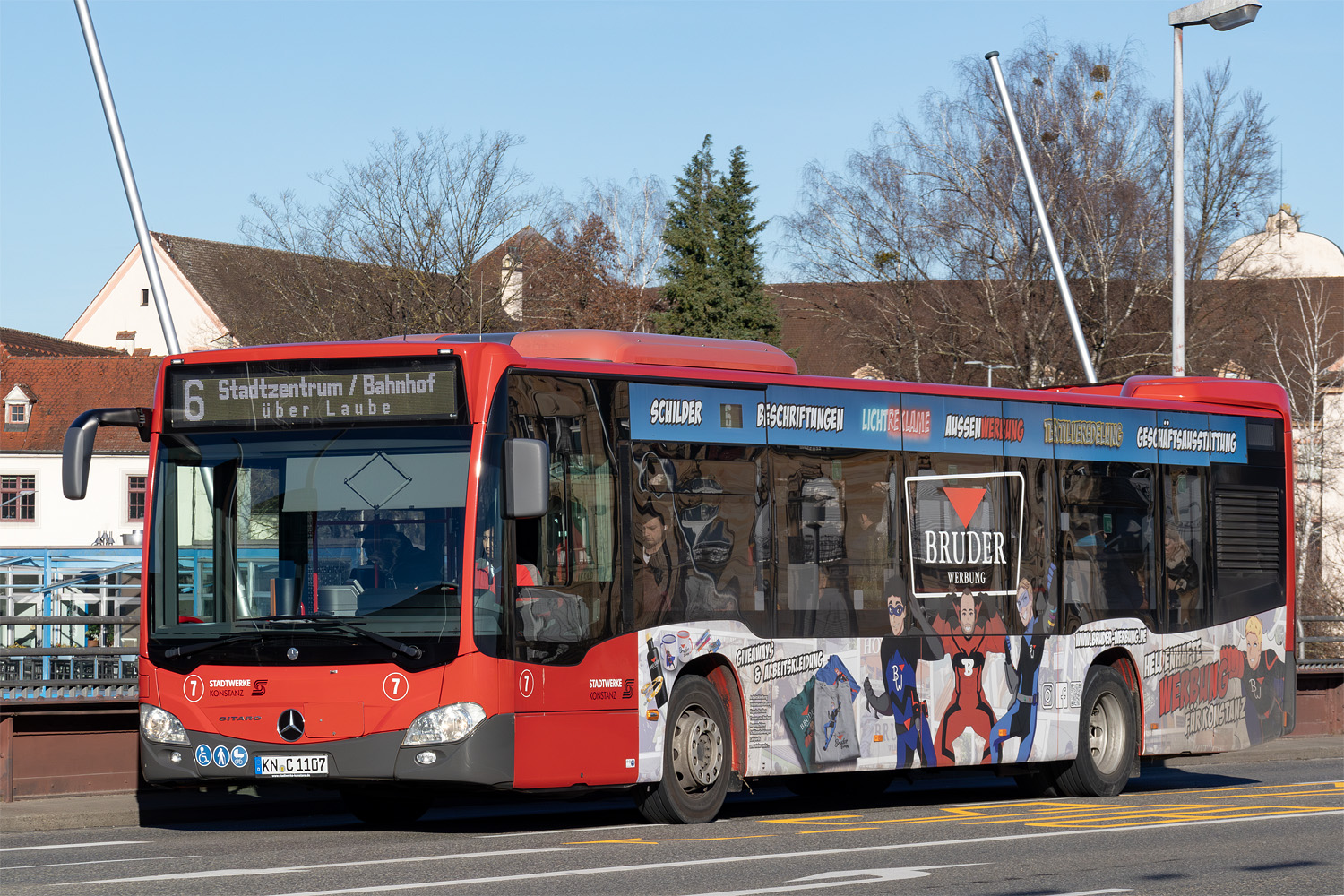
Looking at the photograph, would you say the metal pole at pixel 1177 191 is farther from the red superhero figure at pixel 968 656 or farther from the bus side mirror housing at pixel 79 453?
the bus side mirror housing at pixel 79 453

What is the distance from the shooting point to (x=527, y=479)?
11141mm

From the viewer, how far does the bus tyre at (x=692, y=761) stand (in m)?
12.5

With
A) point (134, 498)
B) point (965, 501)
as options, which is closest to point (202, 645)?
point (965, 501)

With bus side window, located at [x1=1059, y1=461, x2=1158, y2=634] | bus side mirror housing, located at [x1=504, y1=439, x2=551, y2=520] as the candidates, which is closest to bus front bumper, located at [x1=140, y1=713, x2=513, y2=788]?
bus side mirror housing, located at [x1=504, y1=439, x2=551, y2=520]

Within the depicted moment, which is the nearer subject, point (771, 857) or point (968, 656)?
point (771, 857)

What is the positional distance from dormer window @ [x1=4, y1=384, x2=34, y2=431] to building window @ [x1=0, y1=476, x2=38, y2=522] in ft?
7.37

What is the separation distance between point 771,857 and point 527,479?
2.58m

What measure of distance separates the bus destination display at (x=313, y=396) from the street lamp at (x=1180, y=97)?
13.3 metres

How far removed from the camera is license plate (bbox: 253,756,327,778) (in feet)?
37.2

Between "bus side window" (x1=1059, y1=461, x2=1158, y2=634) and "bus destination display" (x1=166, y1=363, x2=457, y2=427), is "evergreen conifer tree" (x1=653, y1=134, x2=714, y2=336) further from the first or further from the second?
"bus destination display" (x1=166, y1=363, x2=457, y2=427)

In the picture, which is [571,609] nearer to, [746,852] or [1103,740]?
[746,852]

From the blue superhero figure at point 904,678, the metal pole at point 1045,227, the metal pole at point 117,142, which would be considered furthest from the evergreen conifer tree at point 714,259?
the blue superhero figure at point 904,678

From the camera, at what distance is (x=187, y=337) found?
3118 inches

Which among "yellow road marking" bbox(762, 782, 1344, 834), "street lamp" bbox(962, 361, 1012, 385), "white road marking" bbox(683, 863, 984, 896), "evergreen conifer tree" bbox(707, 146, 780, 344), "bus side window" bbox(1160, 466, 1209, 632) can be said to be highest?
"evergreen conifer tree" bbox(707, 146, 780, 344)
